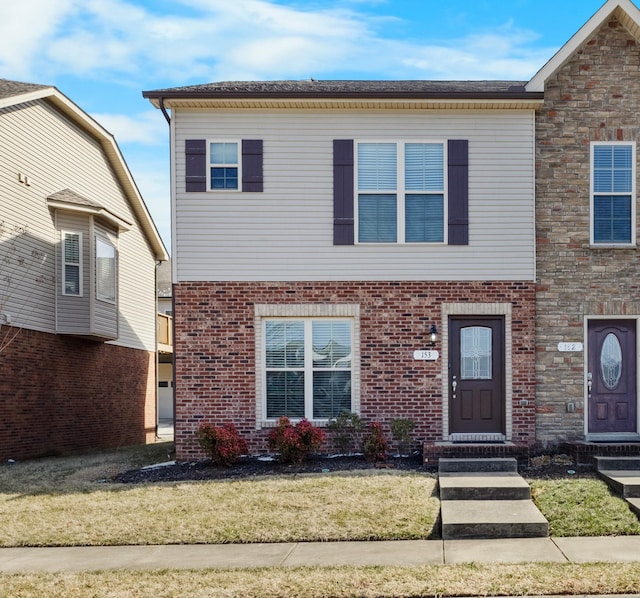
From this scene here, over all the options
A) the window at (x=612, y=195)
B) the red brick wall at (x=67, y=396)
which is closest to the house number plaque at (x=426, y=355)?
the window at (x=612, y=195)

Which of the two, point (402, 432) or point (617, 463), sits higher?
point (402, 432)

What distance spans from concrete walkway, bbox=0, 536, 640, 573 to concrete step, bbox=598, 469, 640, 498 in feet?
5.00

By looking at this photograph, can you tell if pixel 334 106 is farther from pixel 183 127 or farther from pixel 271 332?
pixel 271 332

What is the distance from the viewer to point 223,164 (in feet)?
42.6

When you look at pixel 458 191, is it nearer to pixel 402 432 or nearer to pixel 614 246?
pixel 614 246

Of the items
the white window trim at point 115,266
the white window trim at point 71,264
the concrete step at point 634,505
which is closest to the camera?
the concrete step at point 634,505

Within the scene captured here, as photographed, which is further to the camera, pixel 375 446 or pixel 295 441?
pixel 375 446

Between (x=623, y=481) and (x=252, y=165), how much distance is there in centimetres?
742

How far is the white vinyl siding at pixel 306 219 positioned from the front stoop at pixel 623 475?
3.37 m

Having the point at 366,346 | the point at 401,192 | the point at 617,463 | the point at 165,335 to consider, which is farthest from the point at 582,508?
the point at 165,335

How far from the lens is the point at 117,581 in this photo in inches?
270

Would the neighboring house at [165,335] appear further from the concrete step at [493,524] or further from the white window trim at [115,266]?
the concrete step at [493,524]

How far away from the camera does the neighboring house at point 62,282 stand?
15.4m

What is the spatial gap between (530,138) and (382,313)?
385cm
